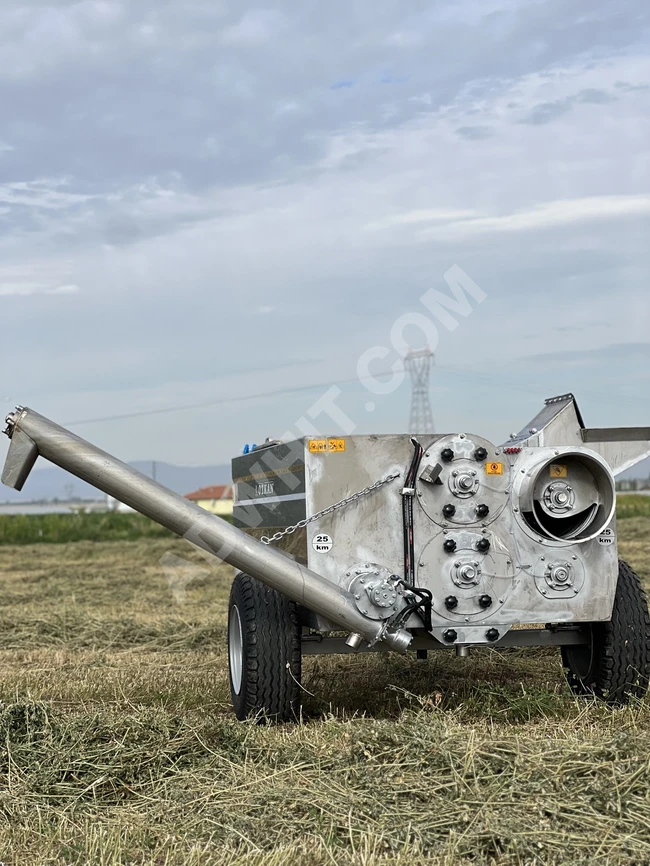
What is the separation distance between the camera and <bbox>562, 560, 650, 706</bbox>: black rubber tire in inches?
244

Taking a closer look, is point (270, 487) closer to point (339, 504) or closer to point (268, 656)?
point (339, 504)

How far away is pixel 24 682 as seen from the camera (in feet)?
25.1

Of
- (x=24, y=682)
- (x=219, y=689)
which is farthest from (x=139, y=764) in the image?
(x=24, y=682)

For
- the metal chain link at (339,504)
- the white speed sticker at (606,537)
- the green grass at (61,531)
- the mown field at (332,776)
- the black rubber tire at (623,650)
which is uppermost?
the metal chain link at (339,504)

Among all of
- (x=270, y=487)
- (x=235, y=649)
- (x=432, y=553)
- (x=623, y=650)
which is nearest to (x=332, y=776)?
(x=432, y=553)

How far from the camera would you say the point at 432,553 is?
5984 mm

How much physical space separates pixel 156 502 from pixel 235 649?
135 centimetres

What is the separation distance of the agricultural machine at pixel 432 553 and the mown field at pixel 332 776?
0.39 meters

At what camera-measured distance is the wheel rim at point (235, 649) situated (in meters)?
6.43

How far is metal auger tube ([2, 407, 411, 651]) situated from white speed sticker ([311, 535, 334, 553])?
0.22 meters

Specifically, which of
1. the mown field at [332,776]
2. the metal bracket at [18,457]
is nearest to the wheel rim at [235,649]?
the mown field at [332,776]

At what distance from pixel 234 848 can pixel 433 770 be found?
946mm

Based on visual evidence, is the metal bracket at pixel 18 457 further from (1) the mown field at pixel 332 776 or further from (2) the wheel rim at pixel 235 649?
(2) the wheel rim at pixel 235 649

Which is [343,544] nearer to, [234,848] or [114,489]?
[114,489]
